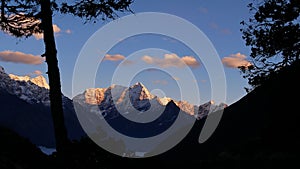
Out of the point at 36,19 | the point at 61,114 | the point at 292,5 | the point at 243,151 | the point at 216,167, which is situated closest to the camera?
the point at 61,114

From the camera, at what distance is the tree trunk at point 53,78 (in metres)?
14.0

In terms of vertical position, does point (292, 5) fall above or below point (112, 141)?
above

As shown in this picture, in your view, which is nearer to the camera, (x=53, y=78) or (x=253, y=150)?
(x=53, y=78)

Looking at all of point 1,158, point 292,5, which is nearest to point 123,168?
point 1,158

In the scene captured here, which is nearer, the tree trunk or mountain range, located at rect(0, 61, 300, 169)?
mountain range, located at rect(0, 61, 300, 169)

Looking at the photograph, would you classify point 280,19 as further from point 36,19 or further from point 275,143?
point 36,19

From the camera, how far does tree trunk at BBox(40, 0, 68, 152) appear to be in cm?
1401

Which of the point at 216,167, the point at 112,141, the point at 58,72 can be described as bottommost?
the point at 216,167

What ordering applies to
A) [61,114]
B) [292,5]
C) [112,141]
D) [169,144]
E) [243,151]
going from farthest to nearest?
[169,144] < [243,151] < [292,5] < [112,141] < [61,114]

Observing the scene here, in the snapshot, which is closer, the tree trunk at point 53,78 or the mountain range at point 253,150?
the mountain range at point 253,150

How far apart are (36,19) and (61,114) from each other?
4338mm

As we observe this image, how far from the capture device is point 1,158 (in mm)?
13211

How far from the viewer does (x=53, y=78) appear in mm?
14414

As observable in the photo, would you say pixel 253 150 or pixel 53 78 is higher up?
pixel 53 78
